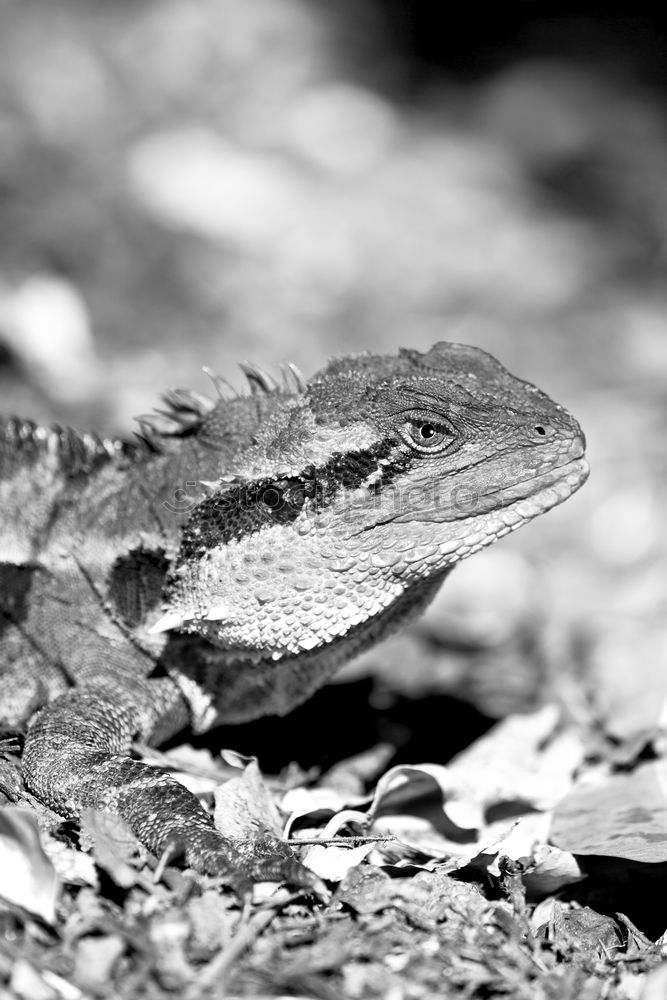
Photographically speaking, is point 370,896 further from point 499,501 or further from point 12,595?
point 12,595

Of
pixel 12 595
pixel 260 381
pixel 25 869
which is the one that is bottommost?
pixel 25 869

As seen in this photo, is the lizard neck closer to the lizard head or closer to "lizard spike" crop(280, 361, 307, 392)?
the lizard head

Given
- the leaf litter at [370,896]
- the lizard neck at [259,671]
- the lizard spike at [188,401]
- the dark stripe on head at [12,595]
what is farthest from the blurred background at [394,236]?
the lizard spike at [188,401]

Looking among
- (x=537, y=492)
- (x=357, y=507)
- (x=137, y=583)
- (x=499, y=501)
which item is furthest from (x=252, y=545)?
(x=537, y=492)

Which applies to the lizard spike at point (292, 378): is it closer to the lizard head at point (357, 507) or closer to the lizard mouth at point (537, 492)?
the lizard head at point (357, 507)

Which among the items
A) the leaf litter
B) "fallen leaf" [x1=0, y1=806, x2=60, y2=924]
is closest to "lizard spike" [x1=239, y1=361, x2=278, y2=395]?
the leaf litter

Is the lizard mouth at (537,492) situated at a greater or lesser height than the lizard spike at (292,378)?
lesser
